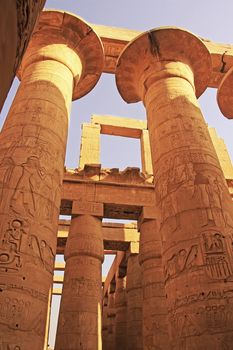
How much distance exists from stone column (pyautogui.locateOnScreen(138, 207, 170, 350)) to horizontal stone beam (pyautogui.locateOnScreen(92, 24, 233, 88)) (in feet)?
16.7

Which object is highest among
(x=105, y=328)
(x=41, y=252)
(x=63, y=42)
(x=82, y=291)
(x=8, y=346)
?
(x=63, y=42)

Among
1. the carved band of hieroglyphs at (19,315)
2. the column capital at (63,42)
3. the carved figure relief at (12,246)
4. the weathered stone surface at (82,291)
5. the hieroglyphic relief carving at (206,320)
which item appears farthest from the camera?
the weathered stone surface at (82,291)

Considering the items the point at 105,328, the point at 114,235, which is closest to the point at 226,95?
the point at 114,235

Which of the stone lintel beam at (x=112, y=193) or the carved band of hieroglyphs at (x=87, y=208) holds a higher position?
the stone lintel beam at (x=112, y=193)

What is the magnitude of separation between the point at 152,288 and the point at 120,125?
26.2ft

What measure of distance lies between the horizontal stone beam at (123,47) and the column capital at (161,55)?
1.84 meters

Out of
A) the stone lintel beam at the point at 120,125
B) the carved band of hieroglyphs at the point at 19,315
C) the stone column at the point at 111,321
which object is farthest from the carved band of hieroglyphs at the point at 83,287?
the stone lintel beam at the point at 120,125

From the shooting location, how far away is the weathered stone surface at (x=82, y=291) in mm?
7328

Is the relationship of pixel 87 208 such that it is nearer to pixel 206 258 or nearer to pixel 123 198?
pixel 123 198

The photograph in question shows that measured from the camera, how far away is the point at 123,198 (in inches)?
415

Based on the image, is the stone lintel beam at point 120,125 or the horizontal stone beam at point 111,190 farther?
the stone lintel beam at point 120,125

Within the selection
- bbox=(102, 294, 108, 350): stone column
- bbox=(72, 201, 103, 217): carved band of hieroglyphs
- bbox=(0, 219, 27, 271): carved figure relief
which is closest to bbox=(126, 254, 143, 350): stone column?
bbox=(72, 201, 103, 217): carved band of hieroglyphs

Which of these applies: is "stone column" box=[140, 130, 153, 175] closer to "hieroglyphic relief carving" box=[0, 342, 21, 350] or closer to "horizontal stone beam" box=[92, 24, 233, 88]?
"horizontal stone beam" box=[92, 24, 233, 88]

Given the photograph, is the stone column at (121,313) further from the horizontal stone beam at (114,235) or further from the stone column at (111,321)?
the horizontal stone beam at (114,235)
